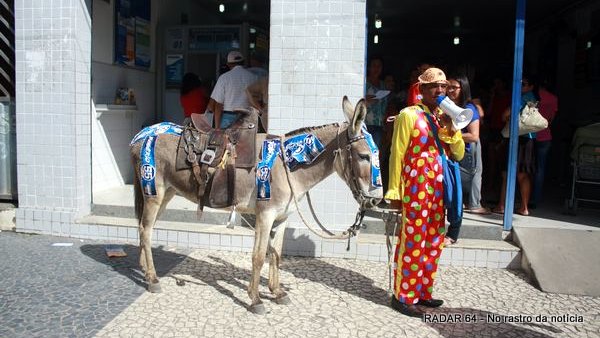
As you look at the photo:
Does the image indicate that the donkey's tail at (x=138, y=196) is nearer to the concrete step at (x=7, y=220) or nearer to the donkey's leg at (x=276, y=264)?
the donkey's leg at (x=276, y=264)

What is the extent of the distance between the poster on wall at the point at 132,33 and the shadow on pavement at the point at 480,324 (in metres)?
6.09

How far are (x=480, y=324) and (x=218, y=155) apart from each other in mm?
2646

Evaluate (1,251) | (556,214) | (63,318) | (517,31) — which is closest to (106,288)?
(63,318)

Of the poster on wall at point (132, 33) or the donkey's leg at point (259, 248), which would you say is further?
the poster on wall at point (132, 33)

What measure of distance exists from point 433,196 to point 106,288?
311 centimetres

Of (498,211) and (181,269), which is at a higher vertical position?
(498,211)

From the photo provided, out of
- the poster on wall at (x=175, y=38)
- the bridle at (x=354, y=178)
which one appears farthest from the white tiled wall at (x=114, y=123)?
the bridle at (x=354, y=178)

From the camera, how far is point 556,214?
6418mm

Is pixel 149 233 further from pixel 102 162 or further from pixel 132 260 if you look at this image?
pixel 102 162

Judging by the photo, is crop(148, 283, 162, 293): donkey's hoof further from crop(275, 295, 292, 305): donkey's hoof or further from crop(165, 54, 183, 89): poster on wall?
crop(165, 54, 183, 89): poster on wall

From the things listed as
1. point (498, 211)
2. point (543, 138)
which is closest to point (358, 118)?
point (498, 211)

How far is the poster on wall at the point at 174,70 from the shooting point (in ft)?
29.0

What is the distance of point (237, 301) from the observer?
14.1ft

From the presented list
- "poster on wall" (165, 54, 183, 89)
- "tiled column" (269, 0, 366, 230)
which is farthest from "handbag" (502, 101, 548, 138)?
"poster on wall" (165, 54, 183, 89)
